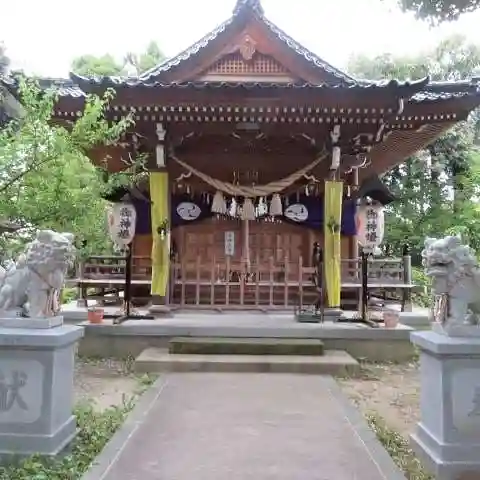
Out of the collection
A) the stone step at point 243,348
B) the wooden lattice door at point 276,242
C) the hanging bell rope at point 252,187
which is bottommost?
the stone step at point 243,348

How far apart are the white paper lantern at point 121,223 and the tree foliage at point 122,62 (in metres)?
9.09

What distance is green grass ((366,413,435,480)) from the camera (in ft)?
12.0

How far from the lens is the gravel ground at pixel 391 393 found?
17.1 feet

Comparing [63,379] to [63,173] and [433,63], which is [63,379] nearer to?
[63,173]

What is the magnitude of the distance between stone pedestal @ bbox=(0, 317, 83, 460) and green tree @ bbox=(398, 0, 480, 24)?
387 centimetres

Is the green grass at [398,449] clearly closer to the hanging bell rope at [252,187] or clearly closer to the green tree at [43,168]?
the green tree at [43,168]

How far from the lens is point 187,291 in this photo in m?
10.2

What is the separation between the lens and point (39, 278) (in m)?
4.04

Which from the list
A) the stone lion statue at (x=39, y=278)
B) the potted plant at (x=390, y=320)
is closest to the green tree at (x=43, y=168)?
the stone lion statue at (x=39, y=278)

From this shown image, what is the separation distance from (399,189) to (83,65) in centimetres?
1260

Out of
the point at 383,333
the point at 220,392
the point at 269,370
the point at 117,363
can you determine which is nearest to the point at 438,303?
the point at 220,392

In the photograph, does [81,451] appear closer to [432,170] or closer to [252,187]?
[252,187]

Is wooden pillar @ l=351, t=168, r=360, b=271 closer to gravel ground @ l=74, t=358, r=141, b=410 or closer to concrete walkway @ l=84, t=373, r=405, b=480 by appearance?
concrete walkway @ l=84, t=373, r=405, b=480

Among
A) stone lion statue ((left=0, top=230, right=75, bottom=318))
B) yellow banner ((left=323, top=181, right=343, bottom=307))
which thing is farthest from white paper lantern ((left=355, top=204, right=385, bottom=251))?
stone lion statue ((left=0, top=230, right=75, bottom=318))
